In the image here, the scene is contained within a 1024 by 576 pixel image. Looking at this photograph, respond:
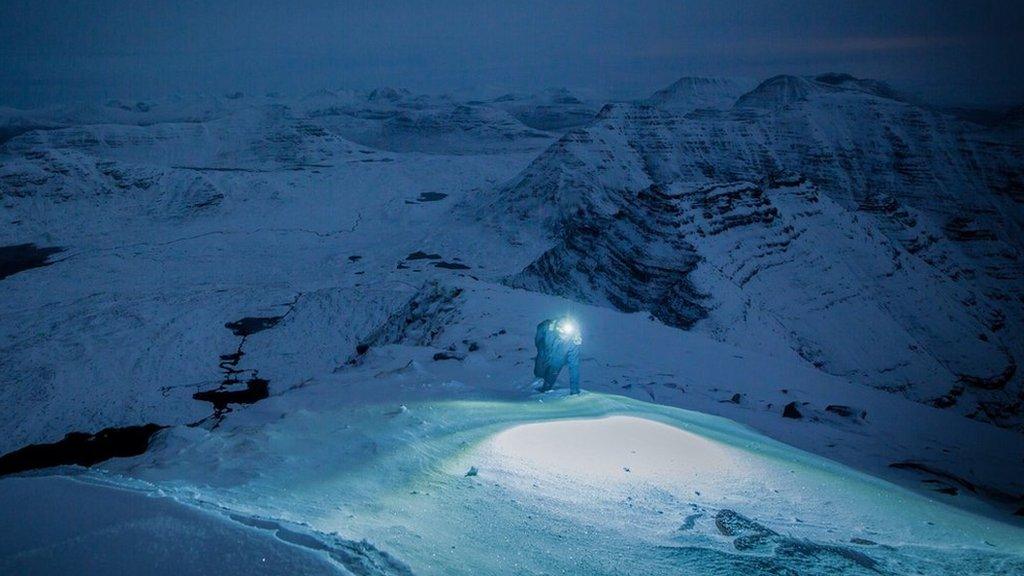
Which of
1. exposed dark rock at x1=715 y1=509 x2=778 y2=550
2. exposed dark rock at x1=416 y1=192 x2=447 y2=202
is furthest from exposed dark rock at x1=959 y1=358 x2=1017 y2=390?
exposed dark rock at x1=416 y1=192 x2=447 y2=202

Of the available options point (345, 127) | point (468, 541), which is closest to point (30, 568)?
point (468, 541)

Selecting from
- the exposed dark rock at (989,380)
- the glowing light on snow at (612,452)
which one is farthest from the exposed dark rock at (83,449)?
the exposed dark rock at (989,380)

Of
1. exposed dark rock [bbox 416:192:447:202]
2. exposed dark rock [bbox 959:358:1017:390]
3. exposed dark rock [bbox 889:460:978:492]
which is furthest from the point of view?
exposed dark rock [bbox 416:192:447:202]

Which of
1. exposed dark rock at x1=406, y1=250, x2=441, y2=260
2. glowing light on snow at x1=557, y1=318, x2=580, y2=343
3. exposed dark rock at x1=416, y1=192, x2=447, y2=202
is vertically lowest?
exposed dark rock at x1=406, y1=250, x2=441, y2=260

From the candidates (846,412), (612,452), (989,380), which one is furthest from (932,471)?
(989,380)

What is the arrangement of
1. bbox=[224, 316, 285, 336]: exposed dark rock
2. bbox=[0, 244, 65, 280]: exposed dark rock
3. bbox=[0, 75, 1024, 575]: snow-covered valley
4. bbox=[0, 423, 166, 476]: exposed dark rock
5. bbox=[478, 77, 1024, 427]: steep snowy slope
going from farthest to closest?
bbox=[0, 244, 65, 280]: exposed dark rock
bbox=[224, 316, 285, 336]: exposed dark rock
bbox=[478, 77, 1024, 427]: steep snowy slope
bbox=[0, 423, 166, 476]: exposed dark rock
bbox=[0, 75, 1024, 575]: snow-covered valley

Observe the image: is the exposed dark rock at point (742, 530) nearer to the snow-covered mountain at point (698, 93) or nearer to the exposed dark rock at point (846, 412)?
the exposed dark rock at point (846, 412)

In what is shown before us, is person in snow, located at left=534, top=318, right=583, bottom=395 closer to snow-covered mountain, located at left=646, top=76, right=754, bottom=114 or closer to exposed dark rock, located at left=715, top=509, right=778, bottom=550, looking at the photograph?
exposed dark rock, located at left=715, top=509, right=778, bottom=550
